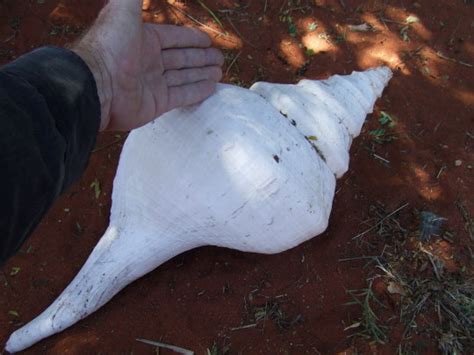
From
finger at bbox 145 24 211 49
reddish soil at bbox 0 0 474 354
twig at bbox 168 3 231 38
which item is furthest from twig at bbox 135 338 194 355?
twig at bbox 168 3 231 38

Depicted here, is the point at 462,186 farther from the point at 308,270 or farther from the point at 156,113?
→ the point at 156,113

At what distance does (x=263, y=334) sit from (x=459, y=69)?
5.07 feet

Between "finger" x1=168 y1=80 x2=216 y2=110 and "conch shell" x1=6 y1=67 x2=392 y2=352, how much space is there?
0.08 ft

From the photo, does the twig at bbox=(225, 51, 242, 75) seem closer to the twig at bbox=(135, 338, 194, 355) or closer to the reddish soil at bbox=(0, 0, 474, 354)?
the reddish soil at bbox=(0, 0, 474, 354)

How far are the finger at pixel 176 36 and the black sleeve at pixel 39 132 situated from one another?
1.11ft

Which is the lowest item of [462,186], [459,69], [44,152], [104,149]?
[462,186]

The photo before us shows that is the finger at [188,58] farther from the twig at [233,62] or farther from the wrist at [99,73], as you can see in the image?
the twig at [233,62]

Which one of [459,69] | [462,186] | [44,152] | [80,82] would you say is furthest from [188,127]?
[459,69]

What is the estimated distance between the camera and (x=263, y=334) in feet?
5.24

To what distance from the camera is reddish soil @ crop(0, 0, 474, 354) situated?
161cm

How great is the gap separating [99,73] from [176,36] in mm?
286

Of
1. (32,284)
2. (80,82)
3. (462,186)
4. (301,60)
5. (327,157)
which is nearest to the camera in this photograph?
(80,82)

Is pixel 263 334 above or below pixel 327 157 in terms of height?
below

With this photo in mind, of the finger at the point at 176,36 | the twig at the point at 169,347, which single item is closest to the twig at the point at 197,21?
the finger at the point at 176,36
